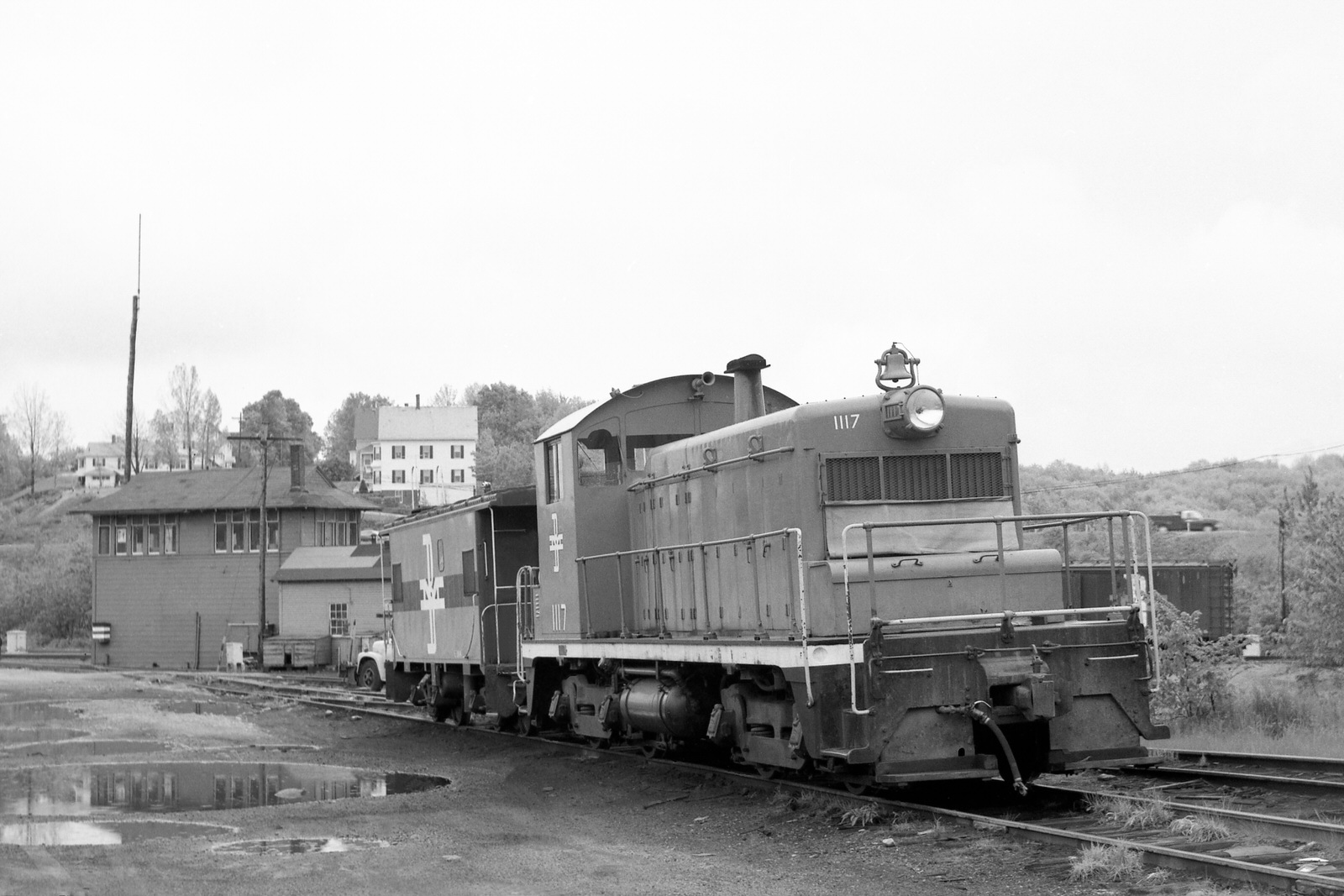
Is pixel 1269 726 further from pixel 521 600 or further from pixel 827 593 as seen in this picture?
pixel 521 600

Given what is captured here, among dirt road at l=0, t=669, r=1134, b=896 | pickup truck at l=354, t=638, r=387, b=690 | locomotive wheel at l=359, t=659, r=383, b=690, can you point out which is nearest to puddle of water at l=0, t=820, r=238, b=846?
dirt road at l=0, t=669, r=1134, b=896

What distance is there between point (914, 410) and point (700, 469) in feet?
8.72

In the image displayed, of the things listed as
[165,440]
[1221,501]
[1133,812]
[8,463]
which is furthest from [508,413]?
[1133,812]

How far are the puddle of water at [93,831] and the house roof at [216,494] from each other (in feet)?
138

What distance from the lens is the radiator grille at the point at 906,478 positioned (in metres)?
10.8

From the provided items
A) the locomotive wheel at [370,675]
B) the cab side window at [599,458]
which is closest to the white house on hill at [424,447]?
the locomotive wheel at [370,675]

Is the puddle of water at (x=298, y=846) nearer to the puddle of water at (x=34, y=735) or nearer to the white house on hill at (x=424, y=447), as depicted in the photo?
the puddle of water at (x=34, y=735)

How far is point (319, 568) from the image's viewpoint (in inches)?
1956

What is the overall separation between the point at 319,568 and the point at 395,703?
2597cm

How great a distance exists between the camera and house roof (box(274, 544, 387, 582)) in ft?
162

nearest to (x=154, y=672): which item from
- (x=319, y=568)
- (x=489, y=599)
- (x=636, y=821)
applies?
(x=319, y=568)

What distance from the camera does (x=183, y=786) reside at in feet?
45.1

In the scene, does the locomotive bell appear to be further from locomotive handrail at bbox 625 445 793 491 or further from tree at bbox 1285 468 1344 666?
tree at bbox 1285 468 1344 666

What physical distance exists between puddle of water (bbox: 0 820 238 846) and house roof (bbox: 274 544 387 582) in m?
37.6
